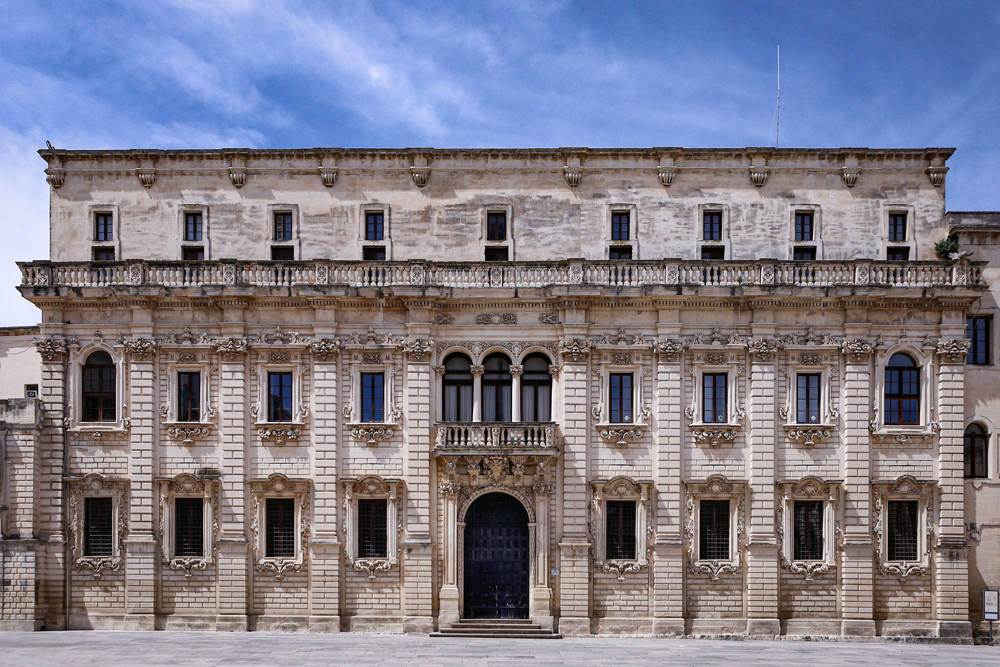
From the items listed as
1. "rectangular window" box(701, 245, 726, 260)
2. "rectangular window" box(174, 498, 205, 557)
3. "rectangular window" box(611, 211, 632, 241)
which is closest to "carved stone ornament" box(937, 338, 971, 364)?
"rectangular window" box(701, 245, 726, 260)

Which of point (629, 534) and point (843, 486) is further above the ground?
point (843, 486)

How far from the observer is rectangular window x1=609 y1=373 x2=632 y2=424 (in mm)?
28719

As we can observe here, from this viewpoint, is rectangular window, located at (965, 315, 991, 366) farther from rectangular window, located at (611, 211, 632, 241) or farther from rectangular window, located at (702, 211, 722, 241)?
rectangular window, located at (611, 211, 632, 241)

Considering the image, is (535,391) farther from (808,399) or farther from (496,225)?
(808,399)

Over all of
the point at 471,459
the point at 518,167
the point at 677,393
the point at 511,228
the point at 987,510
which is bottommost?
the point at 987,510

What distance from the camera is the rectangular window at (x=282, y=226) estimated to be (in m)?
30.7

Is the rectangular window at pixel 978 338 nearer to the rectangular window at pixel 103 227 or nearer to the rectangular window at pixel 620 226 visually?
the rectangular window at pixel 620 226

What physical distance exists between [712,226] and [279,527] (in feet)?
63.9

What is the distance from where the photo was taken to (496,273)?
1135 inches

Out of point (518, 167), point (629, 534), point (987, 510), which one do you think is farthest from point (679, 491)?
point (518, 167)

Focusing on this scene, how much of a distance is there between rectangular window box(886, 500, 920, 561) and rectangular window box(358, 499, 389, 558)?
58.4 ft

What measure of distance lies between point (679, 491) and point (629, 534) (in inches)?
92.0

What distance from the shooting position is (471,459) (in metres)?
28.0

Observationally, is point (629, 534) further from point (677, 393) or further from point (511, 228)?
point (511, 228)
